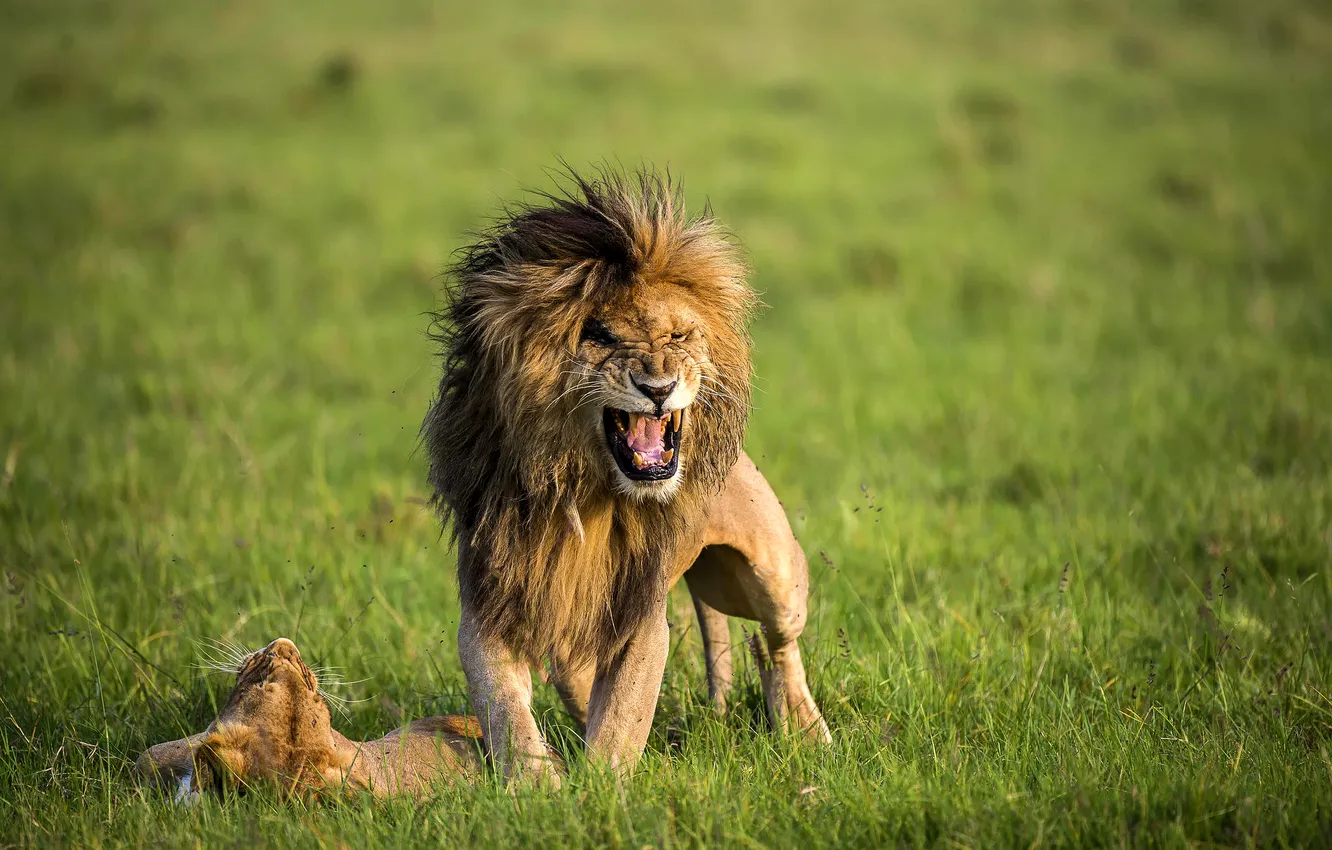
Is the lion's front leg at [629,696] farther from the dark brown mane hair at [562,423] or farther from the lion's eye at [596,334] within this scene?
the lion's eye at [596,334]

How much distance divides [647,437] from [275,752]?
1.23m

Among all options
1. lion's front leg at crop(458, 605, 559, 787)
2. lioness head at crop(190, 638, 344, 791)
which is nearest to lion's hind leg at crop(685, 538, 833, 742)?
lion's front leg at crop(458, 605, 559, 787)

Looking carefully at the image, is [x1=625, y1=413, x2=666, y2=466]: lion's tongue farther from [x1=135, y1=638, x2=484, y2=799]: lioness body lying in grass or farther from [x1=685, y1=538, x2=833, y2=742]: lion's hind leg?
[x1=135, y1=638, x2=484, y2=799]: lioness body lying in grass

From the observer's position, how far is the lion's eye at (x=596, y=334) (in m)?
3.64

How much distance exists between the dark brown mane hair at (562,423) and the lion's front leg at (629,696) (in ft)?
0.19

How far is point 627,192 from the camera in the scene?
12.4ft

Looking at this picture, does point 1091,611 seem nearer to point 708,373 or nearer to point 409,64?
point 708,373

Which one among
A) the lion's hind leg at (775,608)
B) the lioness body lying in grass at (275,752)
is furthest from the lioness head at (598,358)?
the lioness body lying in grass at (275,752)

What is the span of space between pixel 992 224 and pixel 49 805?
10900 millimetres

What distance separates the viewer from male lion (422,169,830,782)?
11.9 ft

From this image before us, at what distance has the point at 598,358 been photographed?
3625mm

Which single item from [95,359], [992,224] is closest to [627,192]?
[95,359]

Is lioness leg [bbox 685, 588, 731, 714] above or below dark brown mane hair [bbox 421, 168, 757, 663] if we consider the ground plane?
below

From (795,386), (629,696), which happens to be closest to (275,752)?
(629,696)
